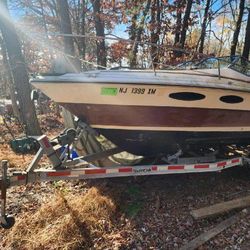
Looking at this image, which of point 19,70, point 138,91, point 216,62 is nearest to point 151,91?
point 138,91

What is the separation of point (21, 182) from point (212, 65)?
2993mm

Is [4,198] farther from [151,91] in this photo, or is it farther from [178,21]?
[178,21]

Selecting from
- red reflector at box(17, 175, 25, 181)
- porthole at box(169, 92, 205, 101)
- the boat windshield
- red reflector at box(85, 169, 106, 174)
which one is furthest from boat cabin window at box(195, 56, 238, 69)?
red reflector at box(17, 175, 25, 181)

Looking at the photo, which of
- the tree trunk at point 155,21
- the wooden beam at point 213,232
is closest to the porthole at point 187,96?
the wooden beam at point 213,232

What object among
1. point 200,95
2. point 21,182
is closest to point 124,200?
point 21,182

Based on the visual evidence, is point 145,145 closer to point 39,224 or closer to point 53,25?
point 39,224

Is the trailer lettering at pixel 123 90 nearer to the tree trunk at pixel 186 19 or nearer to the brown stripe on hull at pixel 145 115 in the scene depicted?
the brown stripe on hull at pixel 145 115

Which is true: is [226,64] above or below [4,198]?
above

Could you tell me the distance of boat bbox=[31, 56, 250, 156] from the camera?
10.5 feet

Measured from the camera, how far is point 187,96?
334 cm

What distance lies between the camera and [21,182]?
3.05m

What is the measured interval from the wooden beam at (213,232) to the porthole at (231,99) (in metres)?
1.30

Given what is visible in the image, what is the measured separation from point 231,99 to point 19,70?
457 centimetres

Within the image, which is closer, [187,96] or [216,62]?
[187,96]
